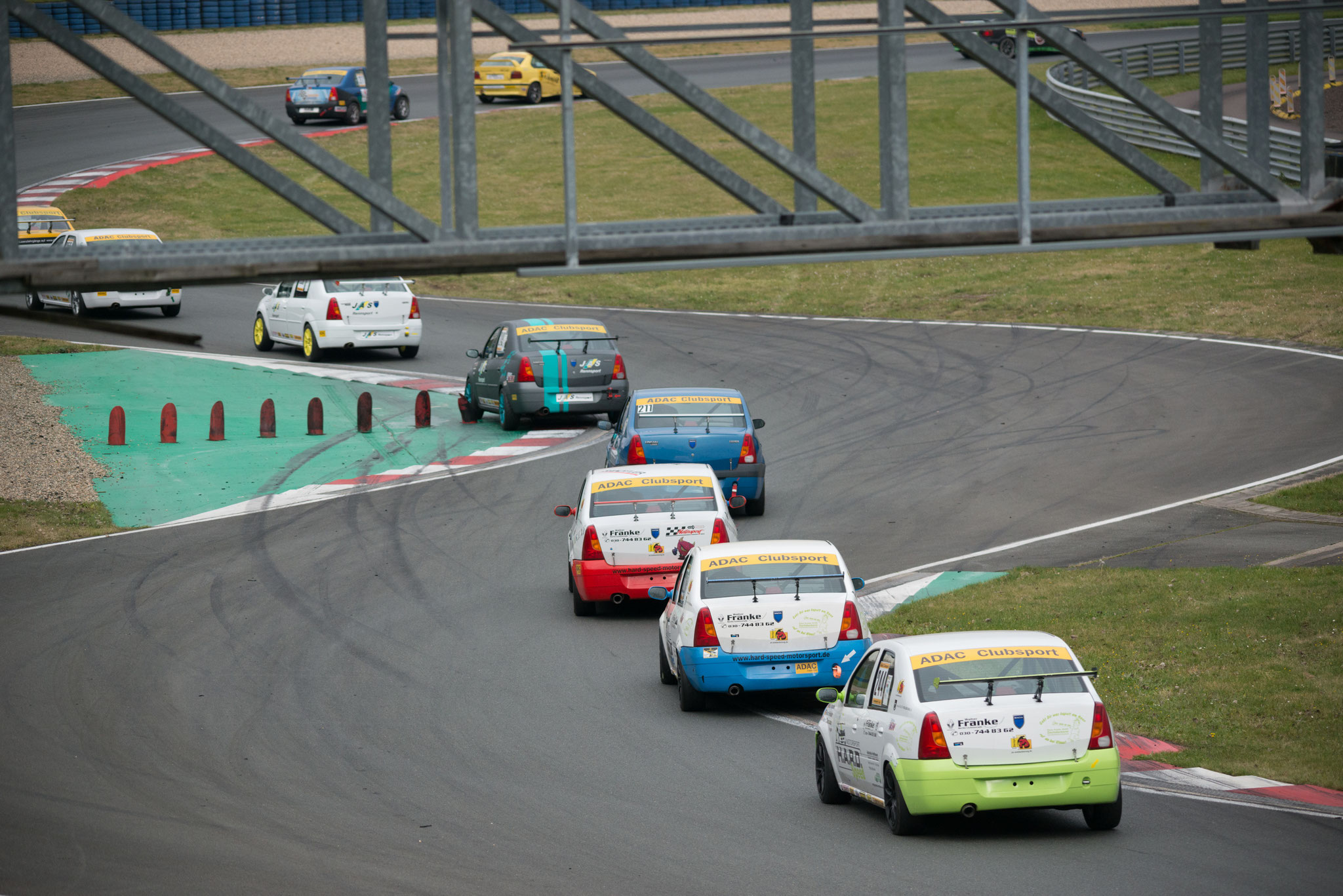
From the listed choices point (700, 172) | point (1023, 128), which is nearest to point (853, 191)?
point (1023, 128)

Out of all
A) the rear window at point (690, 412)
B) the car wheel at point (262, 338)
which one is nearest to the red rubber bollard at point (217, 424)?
the car wheel at point (262, 338)

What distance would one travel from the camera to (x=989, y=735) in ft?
33.1

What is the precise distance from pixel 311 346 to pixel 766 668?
2128 cm

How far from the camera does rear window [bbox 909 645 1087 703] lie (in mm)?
10320

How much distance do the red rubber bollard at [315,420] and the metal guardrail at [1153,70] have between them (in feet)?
91.4

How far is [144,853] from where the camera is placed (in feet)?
34.7

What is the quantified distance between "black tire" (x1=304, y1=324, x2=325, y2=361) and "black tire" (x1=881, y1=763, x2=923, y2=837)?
24202 millimetres

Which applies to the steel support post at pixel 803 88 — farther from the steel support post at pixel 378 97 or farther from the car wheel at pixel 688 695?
the car wheel at pixel 688 695

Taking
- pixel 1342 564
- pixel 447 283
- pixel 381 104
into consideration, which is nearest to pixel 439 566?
pixel 1342 564

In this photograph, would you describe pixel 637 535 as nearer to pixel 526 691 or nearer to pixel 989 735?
pixel 526 691

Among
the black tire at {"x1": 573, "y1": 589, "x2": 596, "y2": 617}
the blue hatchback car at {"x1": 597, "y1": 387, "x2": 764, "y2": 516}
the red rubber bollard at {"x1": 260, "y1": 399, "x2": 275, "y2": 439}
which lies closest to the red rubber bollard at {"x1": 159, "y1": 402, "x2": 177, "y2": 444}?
the red rubber bollard at {"x1": 260, "y1": 399, "x2": 275, "y2": 439}

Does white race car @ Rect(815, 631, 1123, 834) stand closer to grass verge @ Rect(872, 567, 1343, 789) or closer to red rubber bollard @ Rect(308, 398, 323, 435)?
grass verge @ Rect(872, 567, 1343, 789)

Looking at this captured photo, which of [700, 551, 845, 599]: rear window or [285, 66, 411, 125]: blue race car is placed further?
[285, 66, 411, 125]: blue race car

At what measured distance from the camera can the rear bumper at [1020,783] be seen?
10.1m
